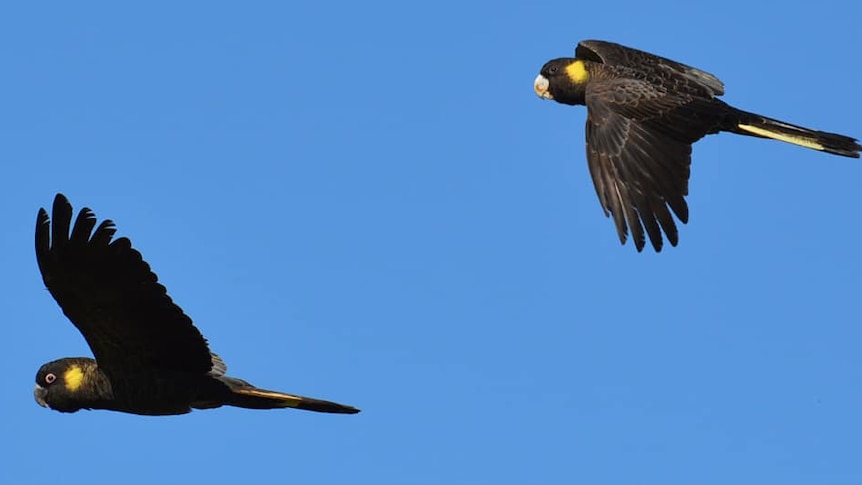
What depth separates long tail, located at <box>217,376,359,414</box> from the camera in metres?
13.0

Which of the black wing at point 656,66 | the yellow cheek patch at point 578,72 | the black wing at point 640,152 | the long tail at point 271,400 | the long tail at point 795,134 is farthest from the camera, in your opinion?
the yellow cheek patch at point 578,72

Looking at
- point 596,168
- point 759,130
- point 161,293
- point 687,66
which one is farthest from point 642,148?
point 161,293

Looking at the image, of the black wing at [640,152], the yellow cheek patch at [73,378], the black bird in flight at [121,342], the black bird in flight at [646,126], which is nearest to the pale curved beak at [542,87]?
the black bird in flight at [646,126]

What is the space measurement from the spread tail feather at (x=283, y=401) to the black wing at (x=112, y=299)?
1.21ft

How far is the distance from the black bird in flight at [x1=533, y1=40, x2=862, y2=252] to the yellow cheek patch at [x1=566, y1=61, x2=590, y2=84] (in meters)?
0.01

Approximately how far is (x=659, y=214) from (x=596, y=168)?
876 mm

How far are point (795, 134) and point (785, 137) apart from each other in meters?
0.11

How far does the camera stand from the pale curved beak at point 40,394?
43.2ft

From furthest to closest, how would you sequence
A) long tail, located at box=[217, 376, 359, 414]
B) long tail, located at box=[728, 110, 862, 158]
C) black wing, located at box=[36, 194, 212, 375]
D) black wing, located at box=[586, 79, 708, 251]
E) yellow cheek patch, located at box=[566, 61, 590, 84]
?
yellow cheek patch, located at box=[566, 61, 590, 84] < long tail, located at box=[728, 110, 862, 158] < black wing, located at box=[586, 79, 708, 251] < long tail, located at box=[217, 376, 359, 414] < black wing, located at box=[36, 194, 212, 375]

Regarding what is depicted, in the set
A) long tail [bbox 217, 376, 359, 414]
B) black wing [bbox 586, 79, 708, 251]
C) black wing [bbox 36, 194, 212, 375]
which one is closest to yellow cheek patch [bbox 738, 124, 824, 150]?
black wing [bbox 586, 79, 708, 251]

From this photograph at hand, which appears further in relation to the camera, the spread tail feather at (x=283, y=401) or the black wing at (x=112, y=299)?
the spread tail feather at (x=283, y=401)

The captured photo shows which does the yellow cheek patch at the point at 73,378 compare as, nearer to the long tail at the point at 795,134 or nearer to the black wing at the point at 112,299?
the black wing at the point at 112,299

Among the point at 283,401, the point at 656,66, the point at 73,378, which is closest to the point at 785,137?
the point at 656,66

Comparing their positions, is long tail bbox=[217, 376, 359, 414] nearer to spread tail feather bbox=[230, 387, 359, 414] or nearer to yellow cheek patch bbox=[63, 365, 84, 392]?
spread tail feather bbox=[230, 387, 359, 414]
